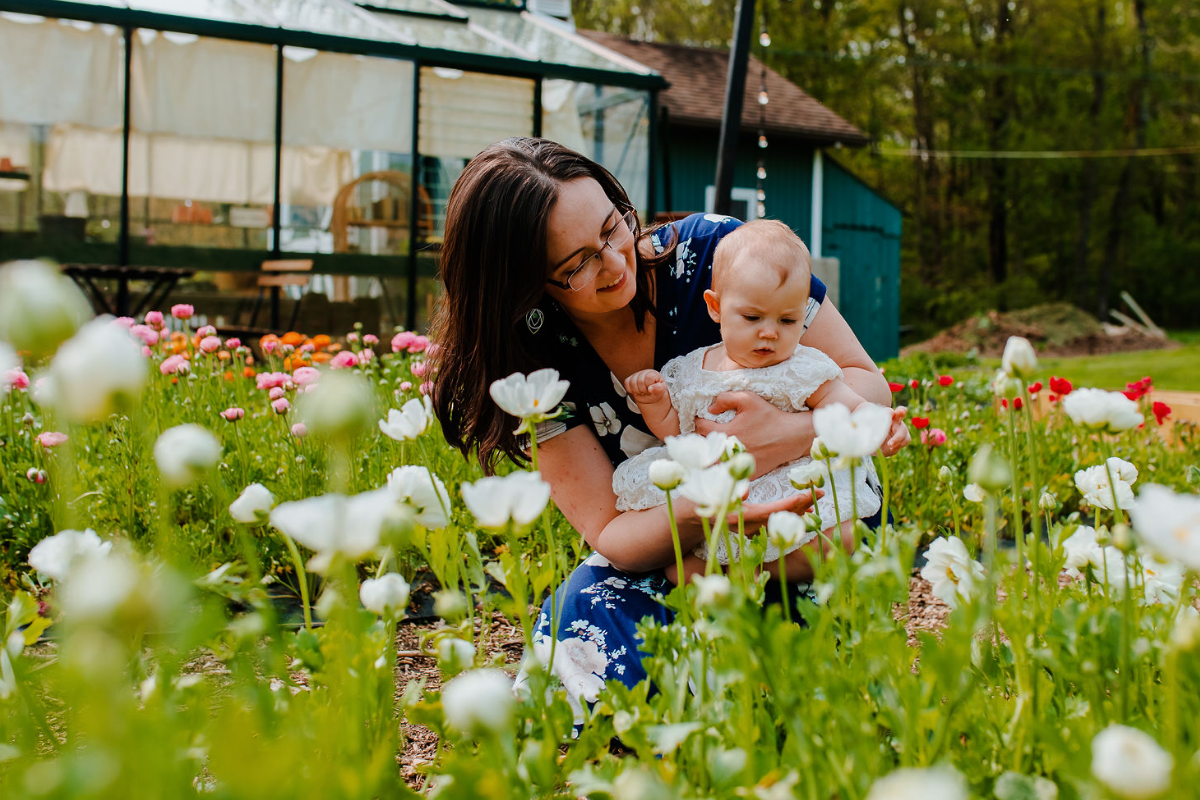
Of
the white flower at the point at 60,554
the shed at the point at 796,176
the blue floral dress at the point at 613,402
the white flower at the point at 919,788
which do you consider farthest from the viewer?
the shed at the point at 796,176

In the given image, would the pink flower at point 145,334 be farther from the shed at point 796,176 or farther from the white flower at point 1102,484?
the shed at point 796,176

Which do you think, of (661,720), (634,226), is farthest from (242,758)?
(634,226)

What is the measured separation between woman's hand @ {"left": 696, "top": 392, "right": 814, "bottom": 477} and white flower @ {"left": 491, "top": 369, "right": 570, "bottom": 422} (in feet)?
2.06

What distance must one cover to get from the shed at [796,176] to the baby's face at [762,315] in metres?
10.8

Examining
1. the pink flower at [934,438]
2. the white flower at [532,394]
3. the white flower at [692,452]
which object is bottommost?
the pink flower at [934,438]

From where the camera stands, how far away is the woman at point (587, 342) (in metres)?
1.75

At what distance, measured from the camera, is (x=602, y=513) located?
1.88 m

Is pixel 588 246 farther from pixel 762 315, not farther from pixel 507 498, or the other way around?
pixel 507 498

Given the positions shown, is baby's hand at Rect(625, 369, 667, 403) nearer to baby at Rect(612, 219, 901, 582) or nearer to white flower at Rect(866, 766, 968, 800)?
baby at Rect(612, 219, 901, 582)

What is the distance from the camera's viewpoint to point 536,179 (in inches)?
69.4

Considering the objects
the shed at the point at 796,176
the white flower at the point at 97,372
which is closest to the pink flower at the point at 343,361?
the white flower at the point at 97,372

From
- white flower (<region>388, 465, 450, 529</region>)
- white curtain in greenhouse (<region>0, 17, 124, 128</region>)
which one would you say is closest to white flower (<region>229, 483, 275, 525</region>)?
white flower (<region>388, 465, 450, 529</region>)

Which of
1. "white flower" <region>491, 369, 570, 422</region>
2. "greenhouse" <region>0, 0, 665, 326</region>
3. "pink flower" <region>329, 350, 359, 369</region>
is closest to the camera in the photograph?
"white flower" <region>491, 369, 570, 422</region>

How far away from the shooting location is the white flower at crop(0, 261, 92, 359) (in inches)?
27.9
